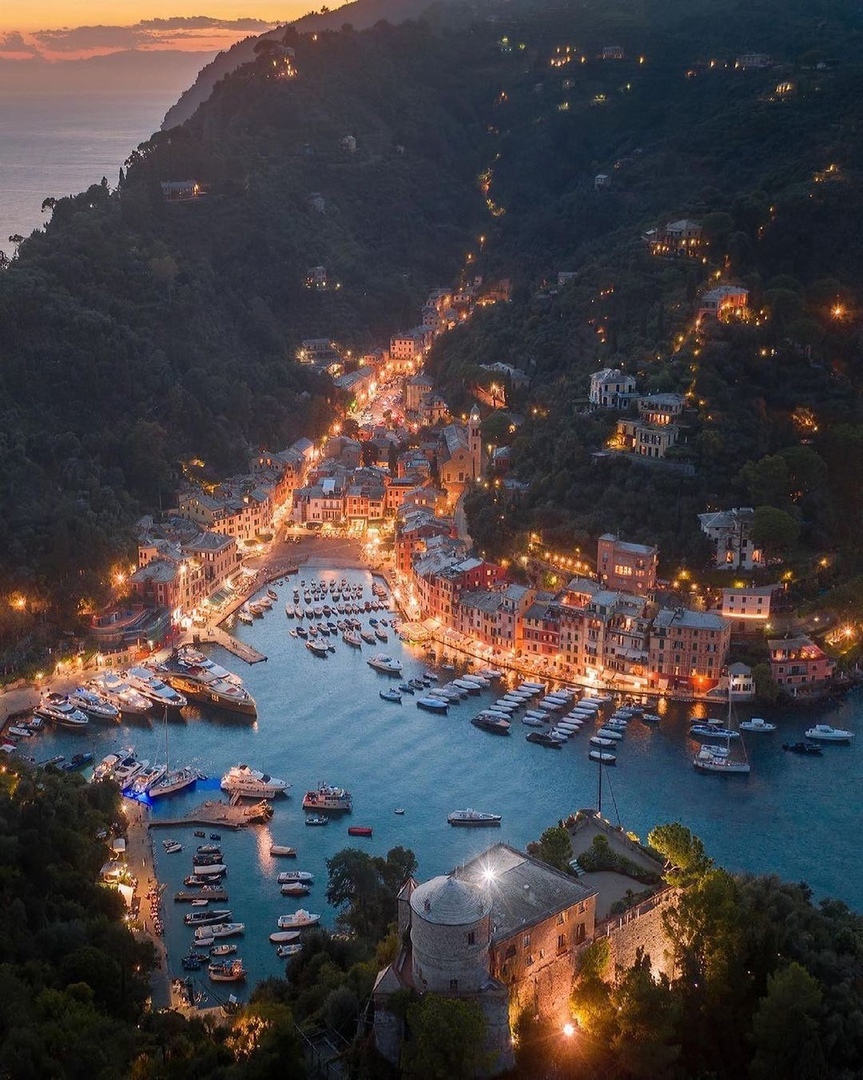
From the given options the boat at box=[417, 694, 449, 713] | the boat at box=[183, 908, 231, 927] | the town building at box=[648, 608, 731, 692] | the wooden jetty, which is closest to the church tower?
the town building at box=[648, 608, 731, 692]

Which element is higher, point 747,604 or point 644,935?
point 644,935

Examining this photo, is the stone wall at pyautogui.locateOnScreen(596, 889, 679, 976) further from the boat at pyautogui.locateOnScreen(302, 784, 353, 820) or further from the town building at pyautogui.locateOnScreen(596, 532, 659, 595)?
the town building at pyautogui.locateOnScreen(596, 532, 659, 595)

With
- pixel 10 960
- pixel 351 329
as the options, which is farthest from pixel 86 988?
pixel 351 329

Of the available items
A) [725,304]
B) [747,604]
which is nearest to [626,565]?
[747,604]

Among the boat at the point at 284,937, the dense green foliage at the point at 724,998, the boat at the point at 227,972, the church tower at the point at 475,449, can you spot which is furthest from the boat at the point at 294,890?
the church tower at the point at 475,449

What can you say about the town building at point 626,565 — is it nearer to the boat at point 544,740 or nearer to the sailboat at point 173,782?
the boat at point 544,740

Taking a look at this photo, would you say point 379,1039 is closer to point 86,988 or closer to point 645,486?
point 86,988

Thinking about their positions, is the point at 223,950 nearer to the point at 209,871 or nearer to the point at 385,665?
the point at 209,871
